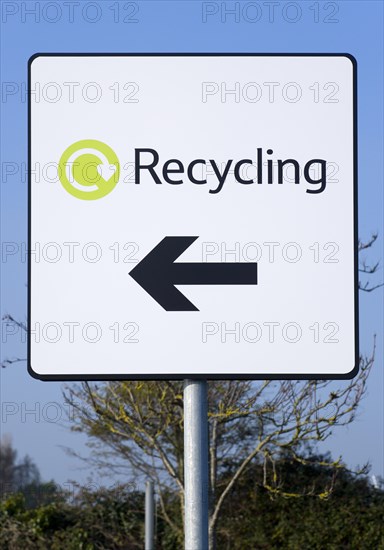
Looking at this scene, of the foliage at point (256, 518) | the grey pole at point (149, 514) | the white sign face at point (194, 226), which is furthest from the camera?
the foliage at point (256, 518)

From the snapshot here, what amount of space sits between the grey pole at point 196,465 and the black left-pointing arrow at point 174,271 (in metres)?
0.23

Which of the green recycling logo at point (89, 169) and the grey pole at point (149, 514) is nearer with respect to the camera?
the green recycling logo at point (89, 169)

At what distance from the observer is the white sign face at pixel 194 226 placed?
2.63 m

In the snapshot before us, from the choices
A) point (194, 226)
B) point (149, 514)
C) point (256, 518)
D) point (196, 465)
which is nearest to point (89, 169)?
point (194, 226)

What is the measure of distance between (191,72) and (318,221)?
1.69ft

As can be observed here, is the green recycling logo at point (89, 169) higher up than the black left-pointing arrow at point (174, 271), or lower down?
higher up

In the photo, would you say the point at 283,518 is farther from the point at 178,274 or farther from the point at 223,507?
the point at 178,274

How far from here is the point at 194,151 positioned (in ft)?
8.71

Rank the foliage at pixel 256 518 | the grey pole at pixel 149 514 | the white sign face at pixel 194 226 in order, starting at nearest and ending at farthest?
the white sign face at pixel 194 226, the grey pole at pixel 149 514, the foliage at pixel 256 518

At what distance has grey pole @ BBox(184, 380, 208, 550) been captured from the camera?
2.64 metres

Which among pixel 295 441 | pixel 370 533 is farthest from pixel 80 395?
pixel 370 533

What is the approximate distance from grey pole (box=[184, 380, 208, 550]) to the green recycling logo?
56cm

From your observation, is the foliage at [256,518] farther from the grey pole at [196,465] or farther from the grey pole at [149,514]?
the grey pole at [196,465]

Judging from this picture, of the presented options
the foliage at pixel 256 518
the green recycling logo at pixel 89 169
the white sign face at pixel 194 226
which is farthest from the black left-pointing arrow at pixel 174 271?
the foliage at pixel 256 518
